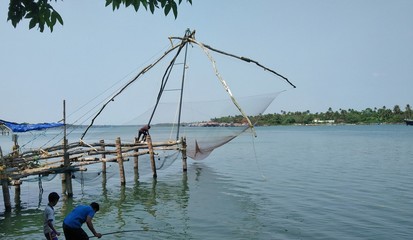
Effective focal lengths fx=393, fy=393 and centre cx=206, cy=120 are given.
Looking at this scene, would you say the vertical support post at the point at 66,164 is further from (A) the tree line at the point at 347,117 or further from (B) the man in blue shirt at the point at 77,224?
(A) the tree line at the point at 347,117

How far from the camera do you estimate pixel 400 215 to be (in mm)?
11055

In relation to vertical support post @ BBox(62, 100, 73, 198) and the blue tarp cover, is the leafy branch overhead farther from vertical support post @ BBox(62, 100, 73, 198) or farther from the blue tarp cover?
the blue tarp cover

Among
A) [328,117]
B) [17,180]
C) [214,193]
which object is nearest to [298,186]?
[214,193]

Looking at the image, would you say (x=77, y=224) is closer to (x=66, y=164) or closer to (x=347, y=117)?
(x=66, y=164)

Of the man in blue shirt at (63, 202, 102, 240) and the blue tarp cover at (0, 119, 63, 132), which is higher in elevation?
the blue tarp cover at (0, 119, 63, 132)

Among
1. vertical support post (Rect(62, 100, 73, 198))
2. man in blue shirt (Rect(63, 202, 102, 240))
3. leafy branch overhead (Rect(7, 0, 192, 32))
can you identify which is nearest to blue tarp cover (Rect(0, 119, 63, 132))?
vertical support post (Rect(62, 100, 73, 198))

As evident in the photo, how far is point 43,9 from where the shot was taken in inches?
126

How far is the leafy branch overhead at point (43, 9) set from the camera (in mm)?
3160

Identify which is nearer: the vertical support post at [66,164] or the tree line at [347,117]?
the vertical support post at [66,164]

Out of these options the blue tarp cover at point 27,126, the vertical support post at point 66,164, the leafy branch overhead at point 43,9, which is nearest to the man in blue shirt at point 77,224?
the leafy branch overhead at point 43,9

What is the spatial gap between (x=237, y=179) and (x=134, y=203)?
6.71 meters

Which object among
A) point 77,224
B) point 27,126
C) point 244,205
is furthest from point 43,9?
point 27,126

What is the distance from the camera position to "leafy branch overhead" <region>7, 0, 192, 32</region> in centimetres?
316

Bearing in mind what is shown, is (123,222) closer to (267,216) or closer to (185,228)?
(185,228)
